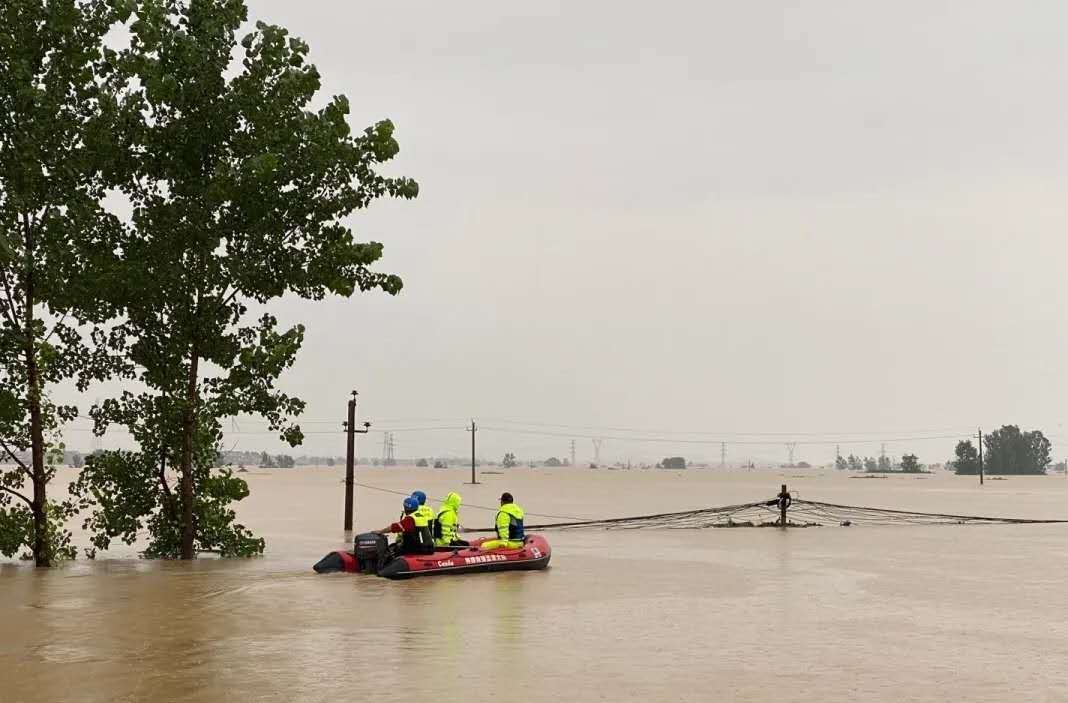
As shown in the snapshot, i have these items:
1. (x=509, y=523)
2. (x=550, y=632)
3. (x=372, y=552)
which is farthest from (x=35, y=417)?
(x=550, y=632)

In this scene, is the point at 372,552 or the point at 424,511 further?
the point at 372,552

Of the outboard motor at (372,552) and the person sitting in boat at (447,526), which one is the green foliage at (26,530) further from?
the person sitting in boat at (447,526)

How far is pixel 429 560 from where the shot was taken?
31.3 metres

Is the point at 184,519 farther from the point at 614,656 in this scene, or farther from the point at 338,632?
the point at 614,656

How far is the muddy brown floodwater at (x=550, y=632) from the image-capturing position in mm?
16750

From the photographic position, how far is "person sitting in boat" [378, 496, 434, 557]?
31.5 m

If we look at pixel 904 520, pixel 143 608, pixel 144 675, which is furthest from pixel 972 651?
pixel 904 520

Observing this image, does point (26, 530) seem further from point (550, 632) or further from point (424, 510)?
point (550, 632)

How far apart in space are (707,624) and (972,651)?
515cm

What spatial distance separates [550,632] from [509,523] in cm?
1115

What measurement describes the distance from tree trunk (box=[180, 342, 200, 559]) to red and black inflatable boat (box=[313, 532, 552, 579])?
486 centimetres

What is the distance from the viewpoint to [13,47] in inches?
1256

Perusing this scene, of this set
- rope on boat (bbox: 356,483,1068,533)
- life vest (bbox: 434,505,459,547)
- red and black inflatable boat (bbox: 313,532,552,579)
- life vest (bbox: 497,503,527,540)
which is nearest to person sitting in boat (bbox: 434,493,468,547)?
life vest (bbox: 434,505,459,547)

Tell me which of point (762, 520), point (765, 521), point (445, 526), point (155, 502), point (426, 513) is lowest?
point (762, 520)
